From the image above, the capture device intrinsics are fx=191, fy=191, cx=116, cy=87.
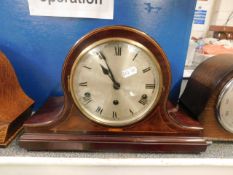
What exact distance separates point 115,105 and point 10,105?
35 cm

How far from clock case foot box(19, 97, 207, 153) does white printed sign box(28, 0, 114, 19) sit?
0.36m

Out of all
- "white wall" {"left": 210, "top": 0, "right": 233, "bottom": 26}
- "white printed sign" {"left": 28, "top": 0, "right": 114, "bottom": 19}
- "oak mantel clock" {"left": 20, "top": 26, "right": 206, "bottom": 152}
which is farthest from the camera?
"white wall" {"left": 210, "top": 0, "right": 233, "bottom": 26}

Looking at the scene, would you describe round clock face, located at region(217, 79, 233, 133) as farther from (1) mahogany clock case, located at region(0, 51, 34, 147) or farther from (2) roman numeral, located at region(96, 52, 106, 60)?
(1) mahogany clock case, located at region(0, 51, 34, 147)

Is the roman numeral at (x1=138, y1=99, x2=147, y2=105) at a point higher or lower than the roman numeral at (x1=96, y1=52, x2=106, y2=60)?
lower

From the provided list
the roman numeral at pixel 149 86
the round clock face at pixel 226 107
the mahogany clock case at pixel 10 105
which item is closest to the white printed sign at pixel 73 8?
the mahogany clock case at pixel 10 105

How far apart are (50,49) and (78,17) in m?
0.16

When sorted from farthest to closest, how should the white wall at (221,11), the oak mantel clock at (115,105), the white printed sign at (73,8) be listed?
the white wall at (221,11)
the white printed sign at (73,8)
the oak mantel clock at (115,105)

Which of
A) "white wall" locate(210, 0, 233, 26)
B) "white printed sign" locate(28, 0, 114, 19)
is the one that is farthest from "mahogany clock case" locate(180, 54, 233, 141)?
"white wall" locate(210, 0, 233, 26)

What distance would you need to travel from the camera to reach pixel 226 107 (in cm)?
55

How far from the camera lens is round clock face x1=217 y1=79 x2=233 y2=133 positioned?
531mm

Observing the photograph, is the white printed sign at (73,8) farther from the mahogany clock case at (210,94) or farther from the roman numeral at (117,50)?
the mahogany clock case at (210,94)

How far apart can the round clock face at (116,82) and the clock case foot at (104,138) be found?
0.05 m

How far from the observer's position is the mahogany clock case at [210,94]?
21.1 inches

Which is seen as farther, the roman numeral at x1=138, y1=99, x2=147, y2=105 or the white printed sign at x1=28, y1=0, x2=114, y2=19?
the white printed sign at x1=28, y1=0, x2=114, y2=19
